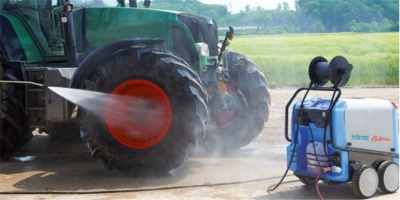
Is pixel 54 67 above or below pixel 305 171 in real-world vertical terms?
above

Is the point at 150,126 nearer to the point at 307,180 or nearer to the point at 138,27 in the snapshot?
the point at 138,27

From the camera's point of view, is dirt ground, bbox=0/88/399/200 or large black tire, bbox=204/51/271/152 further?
large black tire, bbox=204/51/271/152

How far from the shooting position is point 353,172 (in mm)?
5812

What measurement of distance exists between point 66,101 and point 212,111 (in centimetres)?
188

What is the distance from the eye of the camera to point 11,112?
25.5ft

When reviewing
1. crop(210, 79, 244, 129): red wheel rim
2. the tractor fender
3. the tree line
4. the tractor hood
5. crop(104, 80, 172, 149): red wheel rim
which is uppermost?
the tree line

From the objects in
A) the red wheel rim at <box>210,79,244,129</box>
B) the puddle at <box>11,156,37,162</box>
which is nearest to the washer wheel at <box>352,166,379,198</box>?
the red wheel rim at <box>210,79,244,129</box>

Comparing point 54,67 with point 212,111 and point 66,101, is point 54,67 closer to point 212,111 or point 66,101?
point 66,101

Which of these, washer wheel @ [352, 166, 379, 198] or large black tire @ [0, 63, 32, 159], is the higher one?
large black tire @ [0, 63, 32, 159]

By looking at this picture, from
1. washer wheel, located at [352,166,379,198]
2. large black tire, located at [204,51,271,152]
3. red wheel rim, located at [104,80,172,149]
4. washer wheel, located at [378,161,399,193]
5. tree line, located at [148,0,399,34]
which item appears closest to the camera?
washer wheel, located at [352,166,379,198]

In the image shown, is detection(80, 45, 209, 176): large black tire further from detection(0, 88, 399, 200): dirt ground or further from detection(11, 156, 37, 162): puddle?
detection(11, 156, 37, 162): puddle

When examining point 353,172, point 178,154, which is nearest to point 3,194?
point 178,154

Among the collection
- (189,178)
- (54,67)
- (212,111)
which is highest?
(54,67)

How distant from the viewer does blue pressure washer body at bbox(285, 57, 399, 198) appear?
18.9ft
